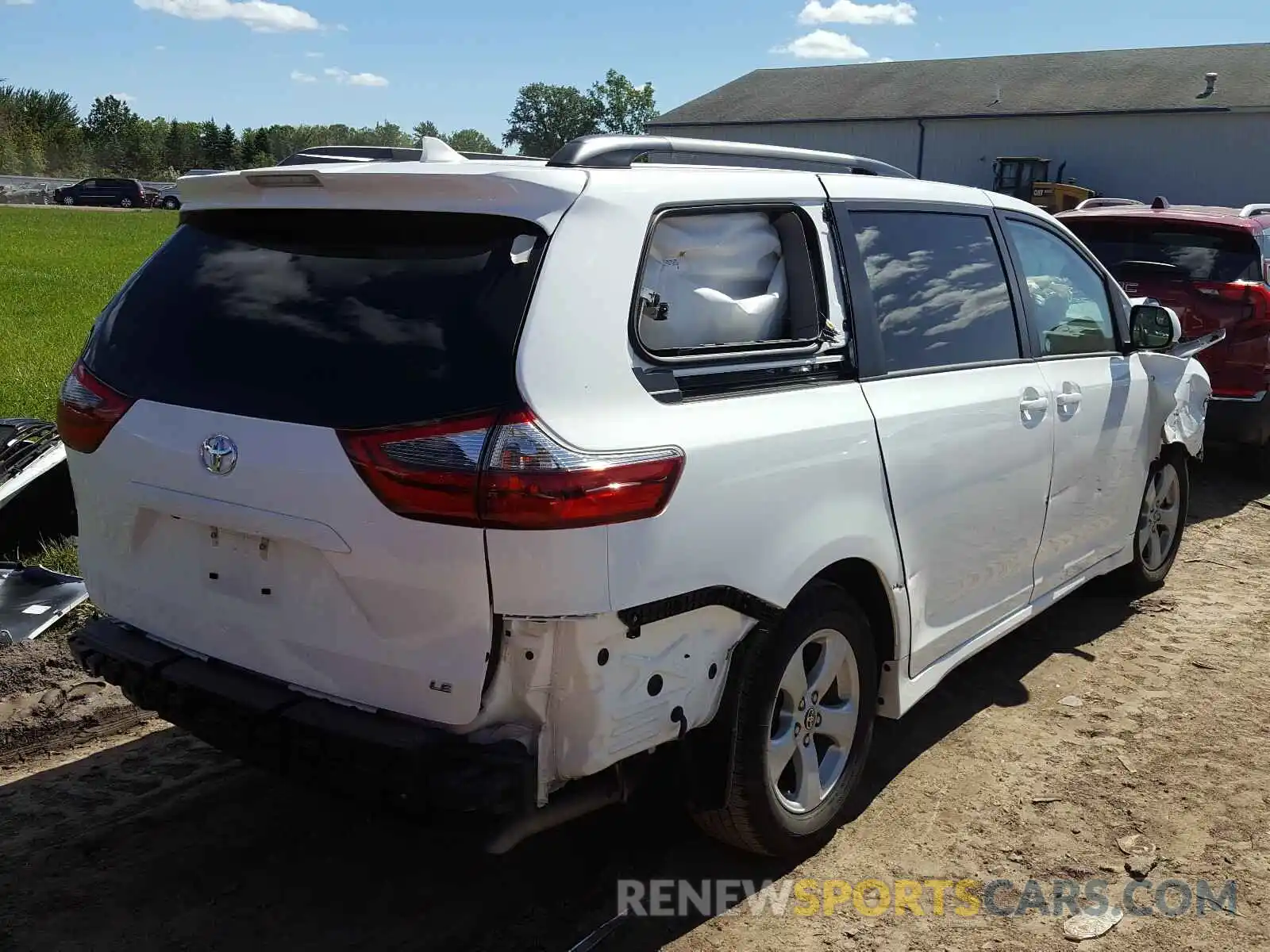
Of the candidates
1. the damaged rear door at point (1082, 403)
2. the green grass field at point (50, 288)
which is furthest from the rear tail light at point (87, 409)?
the green grass field at point (50, 288)

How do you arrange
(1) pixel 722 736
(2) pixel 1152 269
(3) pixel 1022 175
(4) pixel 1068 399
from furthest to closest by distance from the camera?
(3) pixel 1022 175
(2) pixel 1152 269
(4) pixel 1068 399
(1) pixel 722 736

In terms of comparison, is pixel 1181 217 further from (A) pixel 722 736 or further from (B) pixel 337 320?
(B) pixel 337 320

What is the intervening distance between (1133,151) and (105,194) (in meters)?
45.0

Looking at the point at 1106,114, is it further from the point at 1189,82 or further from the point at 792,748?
the point at 792,748

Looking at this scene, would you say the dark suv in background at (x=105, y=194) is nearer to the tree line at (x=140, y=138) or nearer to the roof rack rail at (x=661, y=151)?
the tree line at (x=140, y=138)

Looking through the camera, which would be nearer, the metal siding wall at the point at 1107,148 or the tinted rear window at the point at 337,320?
the tinted rear window at the point at 337,320

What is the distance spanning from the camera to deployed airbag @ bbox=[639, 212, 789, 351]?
2881 millimetres

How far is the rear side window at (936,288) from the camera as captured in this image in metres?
3.59

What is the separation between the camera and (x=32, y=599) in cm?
478

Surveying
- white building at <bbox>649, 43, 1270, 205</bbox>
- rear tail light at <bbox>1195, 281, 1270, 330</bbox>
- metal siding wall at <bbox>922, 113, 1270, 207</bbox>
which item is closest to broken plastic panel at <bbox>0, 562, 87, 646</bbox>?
rear tail light at <bbox>1195, 281, 1270, 330</bbox>

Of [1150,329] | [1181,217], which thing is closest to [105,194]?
[1181,217]

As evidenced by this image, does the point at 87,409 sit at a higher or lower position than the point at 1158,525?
higher

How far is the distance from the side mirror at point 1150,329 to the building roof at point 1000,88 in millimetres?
37850

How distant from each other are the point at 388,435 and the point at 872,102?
4748cm
